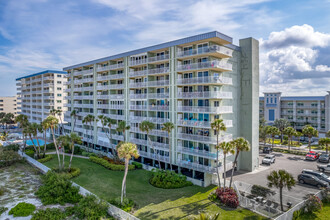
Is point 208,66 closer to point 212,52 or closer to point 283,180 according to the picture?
point 212,52

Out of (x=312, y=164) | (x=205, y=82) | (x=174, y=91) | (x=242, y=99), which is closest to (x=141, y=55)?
(x=174, y=91)

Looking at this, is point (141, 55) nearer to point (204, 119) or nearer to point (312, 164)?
point (204, 119)

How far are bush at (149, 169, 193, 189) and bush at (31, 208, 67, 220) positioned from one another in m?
12.7

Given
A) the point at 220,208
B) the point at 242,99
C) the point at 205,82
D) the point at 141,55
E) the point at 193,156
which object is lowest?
the point at 220,208

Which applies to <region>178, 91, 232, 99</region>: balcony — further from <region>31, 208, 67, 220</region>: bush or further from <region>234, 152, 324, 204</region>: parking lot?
<region>31, 208, 67, 220</region>: bush

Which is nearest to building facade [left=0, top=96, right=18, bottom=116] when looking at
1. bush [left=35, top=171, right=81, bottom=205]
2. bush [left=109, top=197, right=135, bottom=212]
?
bush [left=35, top=171, right=81, bottom=205]

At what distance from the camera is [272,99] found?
79.1m

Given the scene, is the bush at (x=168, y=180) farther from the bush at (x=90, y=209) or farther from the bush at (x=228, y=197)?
the bush at (x=90, y=209)

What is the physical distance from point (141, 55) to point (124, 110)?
12.5 metres

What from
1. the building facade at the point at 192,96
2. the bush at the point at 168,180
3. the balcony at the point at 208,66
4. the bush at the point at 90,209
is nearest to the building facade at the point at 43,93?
the building facade at the point at 192,96

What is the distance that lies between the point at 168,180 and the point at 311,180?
828 inches

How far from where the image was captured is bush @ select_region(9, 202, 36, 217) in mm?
25547

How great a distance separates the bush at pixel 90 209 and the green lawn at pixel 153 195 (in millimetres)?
2906

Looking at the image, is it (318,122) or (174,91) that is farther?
(318,122)
